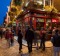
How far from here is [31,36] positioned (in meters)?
15.1

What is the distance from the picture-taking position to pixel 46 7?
1235 inches

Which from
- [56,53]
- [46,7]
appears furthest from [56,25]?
[56,53]

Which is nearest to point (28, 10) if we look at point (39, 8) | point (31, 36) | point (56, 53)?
point (39, 8)

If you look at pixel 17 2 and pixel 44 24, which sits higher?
pixel 17 2

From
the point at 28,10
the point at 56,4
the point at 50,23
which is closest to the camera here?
the point at 28,10

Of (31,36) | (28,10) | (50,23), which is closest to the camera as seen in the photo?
(31,36)

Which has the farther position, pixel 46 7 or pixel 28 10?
pixel 46 7

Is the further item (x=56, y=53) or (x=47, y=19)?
(x=47, y=19)

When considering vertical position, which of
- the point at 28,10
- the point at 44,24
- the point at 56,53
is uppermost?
the point at 28,10

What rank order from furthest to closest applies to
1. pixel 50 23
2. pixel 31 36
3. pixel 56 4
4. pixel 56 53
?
pixel 56 4, pixel 50 23, pixel 31 36, pixel 56 53

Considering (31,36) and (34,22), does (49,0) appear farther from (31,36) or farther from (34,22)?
(31,36)

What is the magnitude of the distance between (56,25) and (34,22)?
3957 mm

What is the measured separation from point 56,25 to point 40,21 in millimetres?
2871

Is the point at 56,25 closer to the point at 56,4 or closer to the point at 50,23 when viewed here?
the point at 50,23
